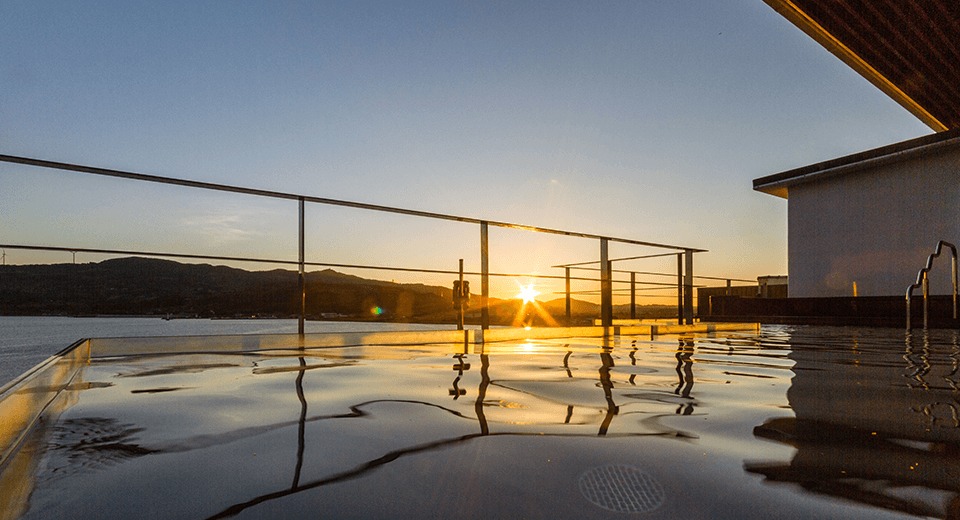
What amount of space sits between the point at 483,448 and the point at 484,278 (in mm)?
2567

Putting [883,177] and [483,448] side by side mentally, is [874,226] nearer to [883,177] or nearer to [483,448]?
[883,177]

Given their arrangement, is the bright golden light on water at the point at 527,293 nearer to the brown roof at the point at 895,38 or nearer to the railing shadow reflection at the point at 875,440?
the railing shadow reflection at the point at 875,440

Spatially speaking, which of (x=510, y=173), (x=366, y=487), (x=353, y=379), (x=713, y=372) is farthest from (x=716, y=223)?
(x=366, y=487)

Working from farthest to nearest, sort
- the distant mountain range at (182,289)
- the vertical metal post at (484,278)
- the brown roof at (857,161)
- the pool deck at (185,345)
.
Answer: the brown roof at (857,161), the vertical metal post at (484,278), the distant mountain range at (182,289), the pool deck at (185,345)

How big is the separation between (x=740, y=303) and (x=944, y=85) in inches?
127

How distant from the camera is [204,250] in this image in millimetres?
2615

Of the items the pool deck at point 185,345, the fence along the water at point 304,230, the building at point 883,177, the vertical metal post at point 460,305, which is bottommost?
the pool deck at point 185,345

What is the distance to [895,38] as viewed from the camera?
466 centimetres

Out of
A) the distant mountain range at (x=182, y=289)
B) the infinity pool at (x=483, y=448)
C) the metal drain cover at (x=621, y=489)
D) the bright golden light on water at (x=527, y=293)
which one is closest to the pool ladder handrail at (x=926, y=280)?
the distant mountain range at (x=182, y=289)

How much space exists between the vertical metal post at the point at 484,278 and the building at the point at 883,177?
3.19m

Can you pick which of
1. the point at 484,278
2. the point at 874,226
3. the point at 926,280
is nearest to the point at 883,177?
the point at 874,226

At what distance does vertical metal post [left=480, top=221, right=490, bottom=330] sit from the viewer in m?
3.27

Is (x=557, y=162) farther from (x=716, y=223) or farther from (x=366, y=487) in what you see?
(x=366, y=487)

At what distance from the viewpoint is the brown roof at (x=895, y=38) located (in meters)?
4.21
